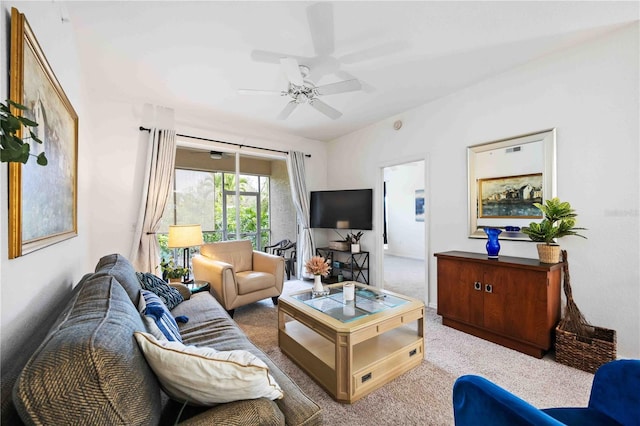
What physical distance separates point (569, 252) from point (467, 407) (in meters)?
2.39

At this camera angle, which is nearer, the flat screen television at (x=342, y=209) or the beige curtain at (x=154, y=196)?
the beige curtain at (x=154, y=196)

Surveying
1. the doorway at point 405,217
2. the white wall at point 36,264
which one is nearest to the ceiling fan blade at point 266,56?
the white wall at point 36,264

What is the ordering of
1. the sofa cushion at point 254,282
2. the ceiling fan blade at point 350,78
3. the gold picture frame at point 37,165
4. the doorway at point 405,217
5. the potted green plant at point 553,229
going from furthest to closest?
the doorway at point 405,217 → the sofa cushion at point 254,282 → the ceiling fan blade at point 350,78 → the potted green plant at point 553,229 → the gold picture frame at point 37,165

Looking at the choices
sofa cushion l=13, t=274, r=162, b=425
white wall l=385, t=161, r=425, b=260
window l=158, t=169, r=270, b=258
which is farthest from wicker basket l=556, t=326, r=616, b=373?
white wall l=385, t=161, r=425, b=260

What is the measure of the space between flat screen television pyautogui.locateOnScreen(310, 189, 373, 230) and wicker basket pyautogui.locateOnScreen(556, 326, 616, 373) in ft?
8.28

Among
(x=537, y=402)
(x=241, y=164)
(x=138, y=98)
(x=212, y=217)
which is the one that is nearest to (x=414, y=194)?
(x=241, y=164)

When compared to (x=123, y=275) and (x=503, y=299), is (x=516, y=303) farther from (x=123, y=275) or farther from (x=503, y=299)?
(x=123, y=275)

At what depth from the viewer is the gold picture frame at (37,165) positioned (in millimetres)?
981

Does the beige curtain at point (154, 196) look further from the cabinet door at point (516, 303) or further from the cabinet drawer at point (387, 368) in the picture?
the cabinet door at point (516, 303)

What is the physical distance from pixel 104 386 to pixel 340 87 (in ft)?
7.93

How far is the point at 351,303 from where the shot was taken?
7.30 ft

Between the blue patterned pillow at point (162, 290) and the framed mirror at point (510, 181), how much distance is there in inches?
123

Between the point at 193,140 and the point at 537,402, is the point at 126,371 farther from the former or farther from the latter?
the point at 193,140

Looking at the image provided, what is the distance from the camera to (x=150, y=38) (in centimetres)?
212
